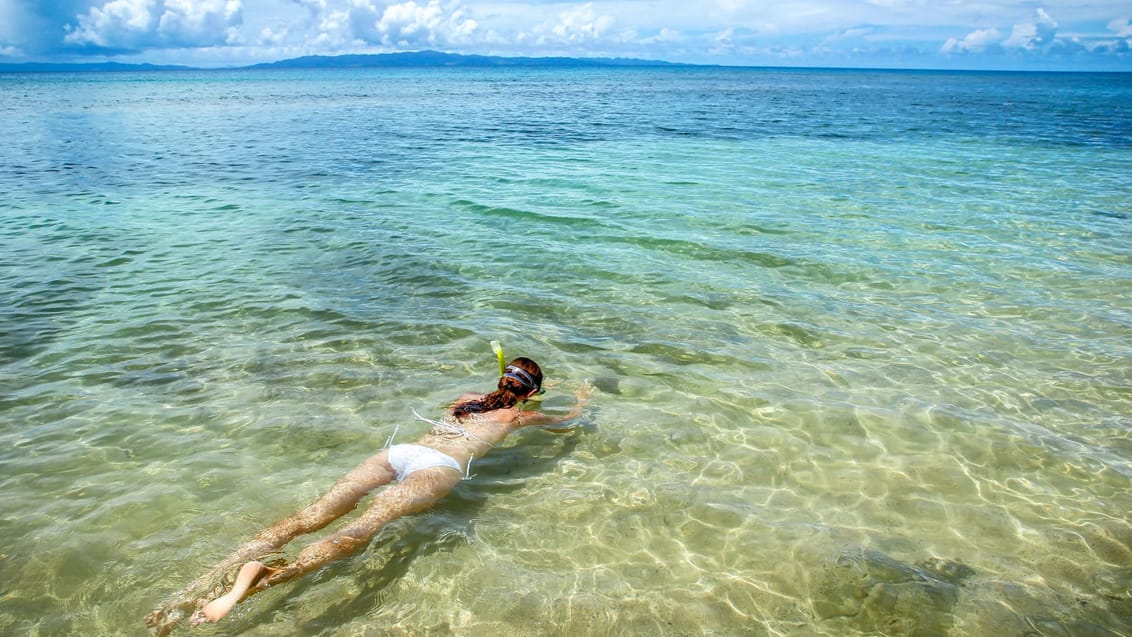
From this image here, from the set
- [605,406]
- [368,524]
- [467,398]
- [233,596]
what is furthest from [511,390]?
[233,596]

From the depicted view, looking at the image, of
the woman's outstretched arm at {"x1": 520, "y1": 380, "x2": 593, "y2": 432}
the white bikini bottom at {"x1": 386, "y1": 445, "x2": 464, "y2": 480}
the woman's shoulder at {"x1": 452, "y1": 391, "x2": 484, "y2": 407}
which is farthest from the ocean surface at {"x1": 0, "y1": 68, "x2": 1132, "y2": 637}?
the woman's shoulder at {"x1": 452, "y1": 391, "x2": 484, "y2": 407}

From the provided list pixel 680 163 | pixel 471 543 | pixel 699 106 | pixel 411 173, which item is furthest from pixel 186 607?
pixel 699 106

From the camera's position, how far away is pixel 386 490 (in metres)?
5.54

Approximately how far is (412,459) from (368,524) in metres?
0.74

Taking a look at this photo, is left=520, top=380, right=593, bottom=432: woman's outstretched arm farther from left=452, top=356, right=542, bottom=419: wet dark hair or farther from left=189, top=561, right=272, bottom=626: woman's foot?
left=189, top=561, right=272, bottom=626: woman's foot

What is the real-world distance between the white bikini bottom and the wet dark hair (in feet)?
2.76

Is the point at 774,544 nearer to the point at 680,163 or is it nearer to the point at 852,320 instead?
the point at 852,320

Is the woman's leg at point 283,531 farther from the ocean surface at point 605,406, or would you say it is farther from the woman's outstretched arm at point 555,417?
the woman's outstretched arm at point 555,417

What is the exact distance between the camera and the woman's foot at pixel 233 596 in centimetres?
419

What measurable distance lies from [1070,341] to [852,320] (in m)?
2.87

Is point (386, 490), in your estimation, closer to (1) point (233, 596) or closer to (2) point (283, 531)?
(2) point (283, 531)

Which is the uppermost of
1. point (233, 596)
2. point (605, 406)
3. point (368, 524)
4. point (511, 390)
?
point (511, 390)

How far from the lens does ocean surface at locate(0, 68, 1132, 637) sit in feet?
15.7

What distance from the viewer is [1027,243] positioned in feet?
45.0
